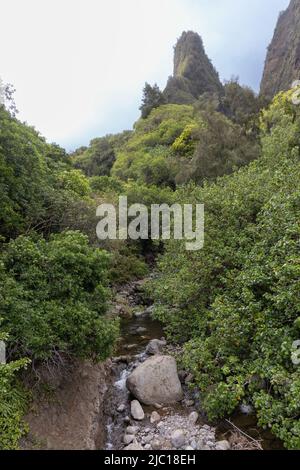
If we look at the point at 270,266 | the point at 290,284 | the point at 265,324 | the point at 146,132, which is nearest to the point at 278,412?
the point at 265,324

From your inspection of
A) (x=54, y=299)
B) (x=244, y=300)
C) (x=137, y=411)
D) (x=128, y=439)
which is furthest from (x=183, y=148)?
(x=128, y=439)

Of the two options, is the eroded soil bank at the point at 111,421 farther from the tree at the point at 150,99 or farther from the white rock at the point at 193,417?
the tree at the point at 150,99

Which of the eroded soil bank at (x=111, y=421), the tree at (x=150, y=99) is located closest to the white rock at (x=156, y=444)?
the eroded soil bank at (x=111, y=421)

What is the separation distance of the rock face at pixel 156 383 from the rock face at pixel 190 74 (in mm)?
55495

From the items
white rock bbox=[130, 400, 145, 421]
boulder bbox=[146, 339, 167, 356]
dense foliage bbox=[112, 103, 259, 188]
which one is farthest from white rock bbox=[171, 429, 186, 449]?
dense foliage bbox=[112, 103, 259, 188]

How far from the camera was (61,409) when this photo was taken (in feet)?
30.9

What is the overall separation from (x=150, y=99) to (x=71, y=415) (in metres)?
52.1

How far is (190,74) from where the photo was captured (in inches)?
2783

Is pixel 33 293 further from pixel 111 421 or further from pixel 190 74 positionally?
pixel 190 74

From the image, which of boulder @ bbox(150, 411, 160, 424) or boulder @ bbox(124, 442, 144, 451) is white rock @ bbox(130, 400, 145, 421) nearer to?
boulder @ bbox(150, 411, 160, 424)

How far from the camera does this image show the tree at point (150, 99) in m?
54.9

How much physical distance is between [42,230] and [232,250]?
7152 millimetres
